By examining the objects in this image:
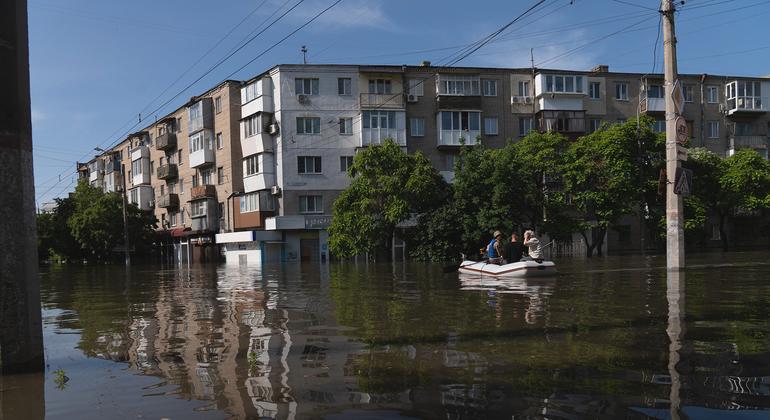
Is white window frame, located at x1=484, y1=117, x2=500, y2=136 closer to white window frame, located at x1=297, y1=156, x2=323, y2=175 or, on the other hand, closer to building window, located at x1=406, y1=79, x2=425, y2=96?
building window, located at x1=406, y1=79, x2=425, y2=96

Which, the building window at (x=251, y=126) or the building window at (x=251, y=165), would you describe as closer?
the building window at (x=251, y=126)

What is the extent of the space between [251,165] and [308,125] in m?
6.53

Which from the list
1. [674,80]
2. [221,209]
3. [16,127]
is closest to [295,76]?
[221,209]

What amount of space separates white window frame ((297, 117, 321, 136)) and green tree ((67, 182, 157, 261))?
2334 cm

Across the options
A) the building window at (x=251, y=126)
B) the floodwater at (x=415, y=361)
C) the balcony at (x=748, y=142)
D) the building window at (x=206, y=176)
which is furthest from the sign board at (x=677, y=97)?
the building window at (x=206, y=176)

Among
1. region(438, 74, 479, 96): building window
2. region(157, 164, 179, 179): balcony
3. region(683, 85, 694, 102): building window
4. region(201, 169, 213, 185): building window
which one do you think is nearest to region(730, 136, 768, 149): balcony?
region(683, 85, 694, 102): building window

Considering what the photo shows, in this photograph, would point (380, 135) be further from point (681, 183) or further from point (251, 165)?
point (681, 183)

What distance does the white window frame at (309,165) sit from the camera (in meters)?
51.8

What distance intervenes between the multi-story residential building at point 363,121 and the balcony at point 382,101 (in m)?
0.09

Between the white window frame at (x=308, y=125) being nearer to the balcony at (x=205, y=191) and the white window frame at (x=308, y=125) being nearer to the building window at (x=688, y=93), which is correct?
the balcony at (x=205, y=191)

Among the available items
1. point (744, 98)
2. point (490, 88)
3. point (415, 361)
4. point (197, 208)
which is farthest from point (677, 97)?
point (197, 208)

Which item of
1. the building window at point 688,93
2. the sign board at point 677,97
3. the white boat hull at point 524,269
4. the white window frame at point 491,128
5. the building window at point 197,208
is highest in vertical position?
the building window at point 688,93

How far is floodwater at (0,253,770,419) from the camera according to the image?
5.18 meters

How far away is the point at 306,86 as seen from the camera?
52375 millimetres
